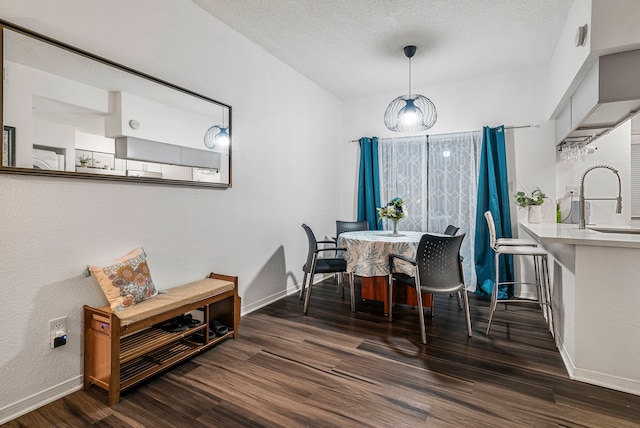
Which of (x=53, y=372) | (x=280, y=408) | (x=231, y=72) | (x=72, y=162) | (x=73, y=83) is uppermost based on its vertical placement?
(x=231, y=72)

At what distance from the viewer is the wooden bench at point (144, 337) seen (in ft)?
6.18

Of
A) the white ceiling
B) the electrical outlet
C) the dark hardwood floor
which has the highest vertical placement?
the white ceiling

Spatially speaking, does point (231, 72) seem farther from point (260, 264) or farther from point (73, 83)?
point (260, 264)

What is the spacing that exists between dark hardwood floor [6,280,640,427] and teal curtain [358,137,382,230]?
2.12 meters

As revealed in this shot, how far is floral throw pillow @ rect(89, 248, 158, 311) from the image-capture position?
2.00 metres

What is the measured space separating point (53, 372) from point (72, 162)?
48.4 inches

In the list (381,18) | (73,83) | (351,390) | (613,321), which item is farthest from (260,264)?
(613,321)

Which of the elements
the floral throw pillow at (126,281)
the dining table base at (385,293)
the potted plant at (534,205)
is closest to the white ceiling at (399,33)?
the potted plant at (534,205)

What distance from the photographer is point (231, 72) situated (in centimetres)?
317

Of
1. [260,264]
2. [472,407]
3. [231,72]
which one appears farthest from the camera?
[260,264]

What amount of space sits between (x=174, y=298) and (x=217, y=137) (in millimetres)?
1457

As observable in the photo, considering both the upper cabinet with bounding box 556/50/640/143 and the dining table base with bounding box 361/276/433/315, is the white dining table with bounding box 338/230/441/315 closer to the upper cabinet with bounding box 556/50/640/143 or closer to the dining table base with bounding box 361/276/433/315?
the dining table base with bounding box 361/276/433/315

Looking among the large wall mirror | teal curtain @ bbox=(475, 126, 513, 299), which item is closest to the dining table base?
teal curtain @ bbox=(475, 126, 513, 299)

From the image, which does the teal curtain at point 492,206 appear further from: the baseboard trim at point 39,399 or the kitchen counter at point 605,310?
the baseboard trim at point 39,399
